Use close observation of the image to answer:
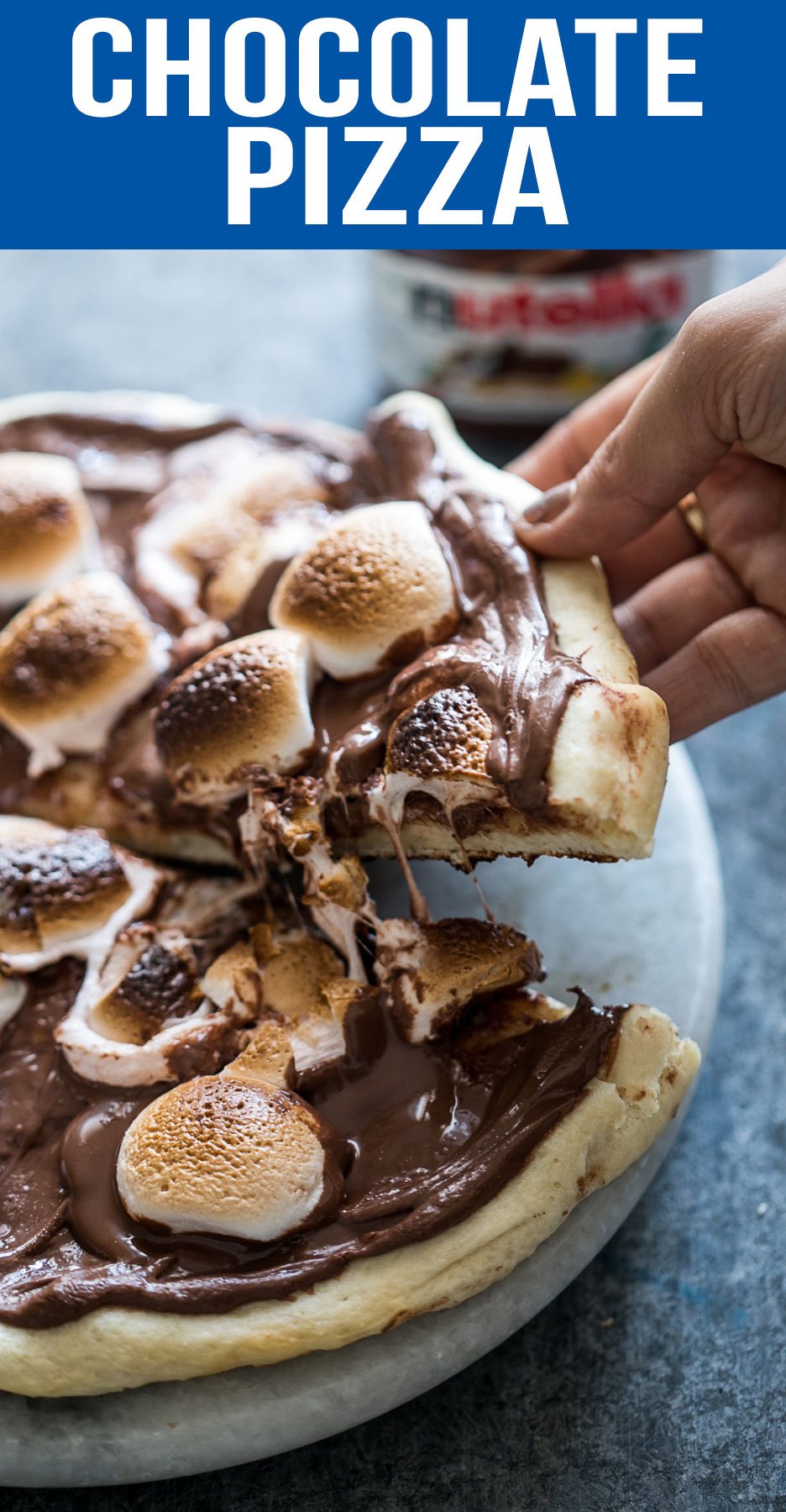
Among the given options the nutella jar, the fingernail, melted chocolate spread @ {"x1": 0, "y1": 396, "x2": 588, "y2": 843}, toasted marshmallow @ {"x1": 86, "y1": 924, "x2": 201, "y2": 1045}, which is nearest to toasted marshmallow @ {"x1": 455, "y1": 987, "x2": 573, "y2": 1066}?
melted chocolate spread @ {"x1": 0, "y1": 396, "x2": 588, "y2": 843}

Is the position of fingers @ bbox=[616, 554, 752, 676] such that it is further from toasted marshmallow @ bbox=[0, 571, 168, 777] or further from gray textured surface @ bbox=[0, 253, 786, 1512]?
toasted marshmallow @ bbox=[0, 571, 168, 777]

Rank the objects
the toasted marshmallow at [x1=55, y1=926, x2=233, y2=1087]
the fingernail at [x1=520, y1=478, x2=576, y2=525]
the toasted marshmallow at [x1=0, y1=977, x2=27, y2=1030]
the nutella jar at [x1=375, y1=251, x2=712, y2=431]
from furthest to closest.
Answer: the nutella jar at [x1=375, y1=251, x2=712, y2=431]
the fingernail at [x1=520, y1=478, x2=576, y2=525]
the toasted marshmallow at [x1=0, y1=977, x2=27, y2=1030]
the toasted marshmallow at [x1=55, y1=926, x2=233, y2=1087]

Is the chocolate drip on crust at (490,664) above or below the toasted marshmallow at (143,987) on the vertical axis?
above

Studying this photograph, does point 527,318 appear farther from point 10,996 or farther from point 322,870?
point 10,996

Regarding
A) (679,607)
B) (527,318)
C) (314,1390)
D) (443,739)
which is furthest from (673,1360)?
(527,318)

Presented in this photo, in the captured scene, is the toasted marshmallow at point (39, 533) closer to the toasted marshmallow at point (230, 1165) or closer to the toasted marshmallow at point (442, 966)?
the toasted marshmallow at point (442, 966)

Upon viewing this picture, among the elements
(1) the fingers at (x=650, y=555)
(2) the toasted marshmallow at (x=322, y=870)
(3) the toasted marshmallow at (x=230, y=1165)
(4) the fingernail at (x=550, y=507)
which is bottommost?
(3) the toasted marshmallow at (x=230, y=1165)

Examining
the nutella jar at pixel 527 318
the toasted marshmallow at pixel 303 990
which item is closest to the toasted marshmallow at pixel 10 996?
the toasted marshmallow at pixel 303 990
